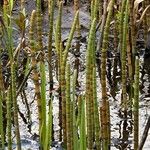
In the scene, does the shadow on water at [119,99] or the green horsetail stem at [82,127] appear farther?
the shadow on water at [119,99]

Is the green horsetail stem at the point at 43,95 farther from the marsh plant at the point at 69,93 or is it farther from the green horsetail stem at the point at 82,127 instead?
the green horsetail stem at the point at 82,127

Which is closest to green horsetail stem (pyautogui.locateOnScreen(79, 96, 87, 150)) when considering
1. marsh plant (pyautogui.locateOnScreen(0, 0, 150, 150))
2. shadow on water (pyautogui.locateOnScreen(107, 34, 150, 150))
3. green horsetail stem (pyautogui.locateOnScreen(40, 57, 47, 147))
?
marsh plant (pyautogui.locateOnScreen(0, 0, 150, 150))

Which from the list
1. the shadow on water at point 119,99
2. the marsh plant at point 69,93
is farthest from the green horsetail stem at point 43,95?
the shadow on water at point 119,99

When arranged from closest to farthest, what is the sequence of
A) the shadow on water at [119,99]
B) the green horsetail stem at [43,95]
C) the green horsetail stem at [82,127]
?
1. the green horsetail stem at [82,127]
2. the green horsetail stem at [43,95]
3. the shadow on water at [119,99]

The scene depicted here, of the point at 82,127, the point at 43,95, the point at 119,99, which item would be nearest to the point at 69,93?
the point at 82,127

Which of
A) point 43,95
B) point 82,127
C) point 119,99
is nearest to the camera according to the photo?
point 82,127

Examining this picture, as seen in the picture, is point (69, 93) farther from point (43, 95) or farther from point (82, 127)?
point (43, 95)

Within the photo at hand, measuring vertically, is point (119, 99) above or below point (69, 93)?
below

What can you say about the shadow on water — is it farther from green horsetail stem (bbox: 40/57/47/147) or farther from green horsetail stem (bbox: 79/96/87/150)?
green horsetail stem (bbox: 79/96/87/150)

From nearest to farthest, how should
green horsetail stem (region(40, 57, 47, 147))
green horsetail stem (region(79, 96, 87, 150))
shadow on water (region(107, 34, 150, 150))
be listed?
green horsetail stem (region(79, 96, 87, 150)) → green horsetail stem (region(40, 57, 47, 147)) → shadow on water (region(107, 34, 150, 150))

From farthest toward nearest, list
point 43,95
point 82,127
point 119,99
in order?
1. point 119,99
2. point 43,95
3. point 82,127

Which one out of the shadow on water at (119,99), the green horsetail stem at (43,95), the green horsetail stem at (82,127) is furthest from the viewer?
the shadow on water at (119,99)

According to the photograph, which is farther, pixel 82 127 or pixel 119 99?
pixel 119 99

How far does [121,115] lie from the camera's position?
93.2 inches
